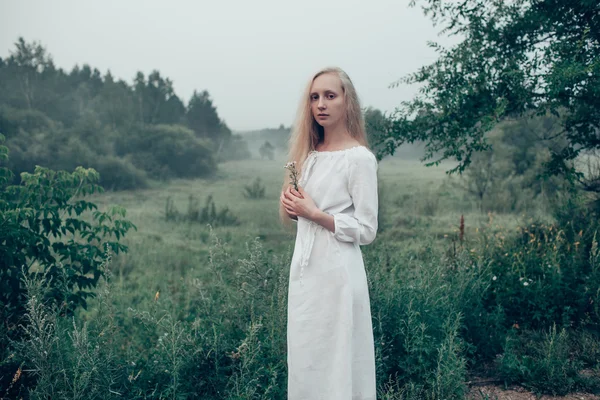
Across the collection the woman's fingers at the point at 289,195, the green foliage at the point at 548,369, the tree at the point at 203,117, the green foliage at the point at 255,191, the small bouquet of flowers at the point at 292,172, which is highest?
the tree at the point at 203,117

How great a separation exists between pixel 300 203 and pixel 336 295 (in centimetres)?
49

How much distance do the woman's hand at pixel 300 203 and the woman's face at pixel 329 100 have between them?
41cm

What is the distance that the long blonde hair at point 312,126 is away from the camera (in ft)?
8.01

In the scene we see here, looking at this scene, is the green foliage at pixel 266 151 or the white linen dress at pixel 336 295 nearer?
the white linen dress at pixel 336 295

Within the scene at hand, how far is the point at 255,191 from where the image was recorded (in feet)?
56.1

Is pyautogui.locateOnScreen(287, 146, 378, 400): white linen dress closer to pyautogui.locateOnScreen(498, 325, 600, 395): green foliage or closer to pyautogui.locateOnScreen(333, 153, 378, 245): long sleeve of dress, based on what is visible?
pyautogui.locateOnScreen(333, 153, 378, 245): long sleeve of dress

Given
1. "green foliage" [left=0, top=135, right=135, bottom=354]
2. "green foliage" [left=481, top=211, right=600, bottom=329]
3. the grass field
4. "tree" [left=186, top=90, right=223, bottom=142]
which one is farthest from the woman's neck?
"tree" [left=186, top=90, right=223, bottom=142]

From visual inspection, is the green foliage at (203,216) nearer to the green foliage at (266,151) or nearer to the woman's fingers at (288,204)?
the green foliage at (266,151)

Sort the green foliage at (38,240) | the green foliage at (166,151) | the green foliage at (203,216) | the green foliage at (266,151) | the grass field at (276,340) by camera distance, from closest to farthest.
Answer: the grass field at (276,340)
the green foliage at (38,240)
the green foliage at (203,216)
the green foliage at (166,151)
the green foliage at (266,151)

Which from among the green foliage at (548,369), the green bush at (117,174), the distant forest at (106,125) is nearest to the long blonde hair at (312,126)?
the green foliage at (548,369)

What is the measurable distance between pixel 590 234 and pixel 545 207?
804 centimetres

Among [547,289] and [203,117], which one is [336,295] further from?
[203,117]

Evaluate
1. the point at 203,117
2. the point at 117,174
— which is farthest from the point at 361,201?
the point at 203,117

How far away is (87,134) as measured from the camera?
1659 cm
